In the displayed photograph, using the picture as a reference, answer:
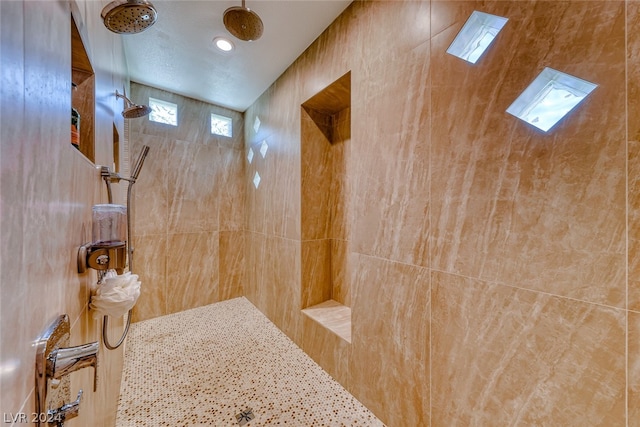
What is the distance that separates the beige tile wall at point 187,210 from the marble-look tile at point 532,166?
9.08ft

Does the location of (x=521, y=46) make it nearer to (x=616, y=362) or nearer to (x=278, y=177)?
(x=616, y=362)

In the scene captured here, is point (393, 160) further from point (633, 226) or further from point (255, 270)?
point (255, 270)

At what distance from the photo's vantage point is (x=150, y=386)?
1697 millimetres

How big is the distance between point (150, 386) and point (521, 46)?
2847 mm

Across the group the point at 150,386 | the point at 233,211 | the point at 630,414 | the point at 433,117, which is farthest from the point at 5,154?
the point at 233,211

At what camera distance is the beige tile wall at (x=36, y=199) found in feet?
1.25

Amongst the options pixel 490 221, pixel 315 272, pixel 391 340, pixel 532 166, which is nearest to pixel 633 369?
pixel 490 221

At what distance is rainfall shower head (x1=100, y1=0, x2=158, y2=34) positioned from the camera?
89 cm

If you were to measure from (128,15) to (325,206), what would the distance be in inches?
68.6

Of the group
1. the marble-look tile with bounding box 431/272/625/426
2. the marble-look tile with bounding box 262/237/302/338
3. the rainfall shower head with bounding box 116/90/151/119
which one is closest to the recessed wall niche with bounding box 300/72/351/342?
the marble-look tile with bounding box 262/237/302/338

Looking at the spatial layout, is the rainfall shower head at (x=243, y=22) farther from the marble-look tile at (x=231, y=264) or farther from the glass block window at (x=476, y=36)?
the marble-look tile at (x=231, y=264)

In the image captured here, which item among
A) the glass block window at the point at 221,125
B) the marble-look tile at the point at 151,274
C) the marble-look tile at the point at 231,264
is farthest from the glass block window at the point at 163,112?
the marble-look tile at the point at 231,264

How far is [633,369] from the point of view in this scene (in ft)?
2.32

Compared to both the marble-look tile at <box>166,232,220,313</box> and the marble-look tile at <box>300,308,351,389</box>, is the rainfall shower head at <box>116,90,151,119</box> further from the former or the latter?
the marble-look tile at <box>300,308,351,389</box>
